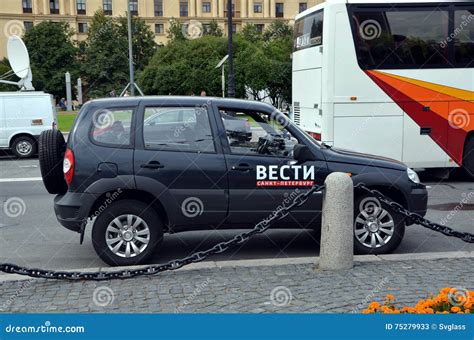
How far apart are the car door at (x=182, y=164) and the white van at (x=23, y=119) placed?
40.0ft

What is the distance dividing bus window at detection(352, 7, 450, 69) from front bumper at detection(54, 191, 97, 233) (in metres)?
7.30

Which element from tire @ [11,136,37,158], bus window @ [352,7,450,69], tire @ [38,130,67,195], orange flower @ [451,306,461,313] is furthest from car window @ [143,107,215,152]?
tire @ [11,136,37,158]

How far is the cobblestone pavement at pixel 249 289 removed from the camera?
4.54 metres

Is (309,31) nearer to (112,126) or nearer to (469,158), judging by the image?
(469,158)

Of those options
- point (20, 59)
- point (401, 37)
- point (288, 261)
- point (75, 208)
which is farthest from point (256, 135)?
point (20, 59)

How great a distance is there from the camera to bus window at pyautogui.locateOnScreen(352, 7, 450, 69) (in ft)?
37.2

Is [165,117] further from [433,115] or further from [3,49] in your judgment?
[3,49]

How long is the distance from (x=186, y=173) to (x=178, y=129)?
534 mm

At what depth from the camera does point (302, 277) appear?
521 centimetres

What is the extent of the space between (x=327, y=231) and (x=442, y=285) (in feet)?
3.77

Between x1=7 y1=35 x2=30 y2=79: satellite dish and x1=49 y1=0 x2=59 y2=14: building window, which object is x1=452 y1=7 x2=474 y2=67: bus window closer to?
x1=7 y1=35 x2=30 y2=79: satellite dish

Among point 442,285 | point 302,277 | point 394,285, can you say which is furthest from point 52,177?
point 442,285

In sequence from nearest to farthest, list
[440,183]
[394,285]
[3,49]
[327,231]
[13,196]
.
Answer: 1. [394,285]
2. [327,231]
3. [13,196]
4. [440,183]
5. [3,49]

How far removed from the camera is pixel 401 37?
37.7 ft
